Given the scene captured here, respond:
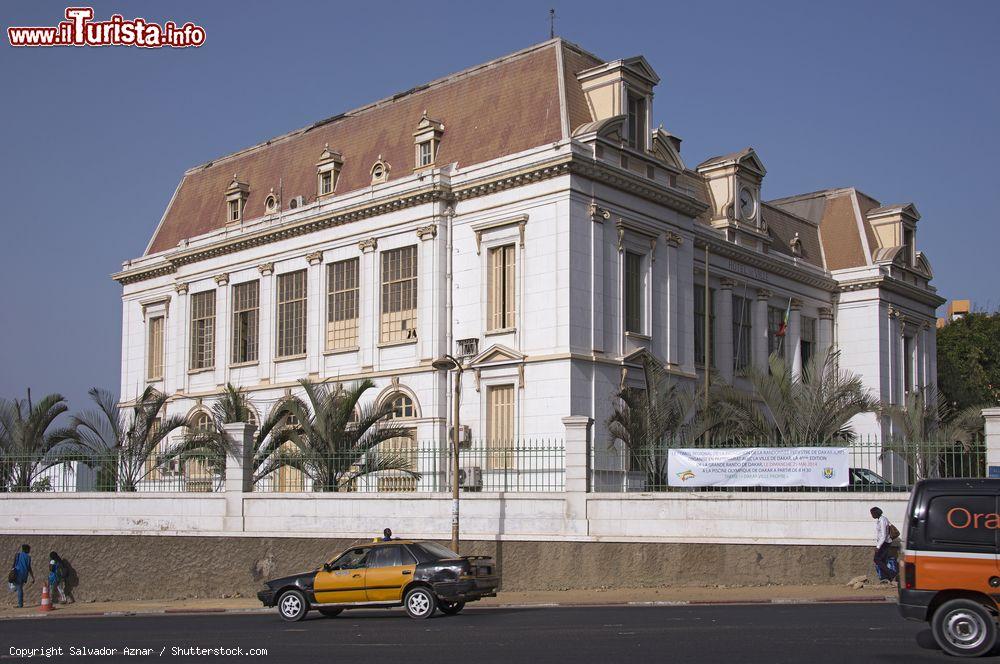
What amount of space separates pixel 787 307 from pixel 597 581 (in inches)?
1038

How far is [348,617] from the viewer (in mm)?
23156

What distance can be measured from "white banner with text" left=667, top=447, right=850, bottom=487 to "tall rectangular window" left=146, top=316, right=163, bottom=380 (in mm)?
30197

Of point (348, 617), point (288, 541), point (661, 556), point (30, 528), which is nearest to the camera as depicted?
point (348, 617)

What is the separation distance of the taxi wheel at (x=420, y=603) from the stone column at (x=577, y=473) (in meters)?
6.24

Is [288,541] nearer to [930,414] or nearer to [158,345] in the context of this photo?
[930,414]

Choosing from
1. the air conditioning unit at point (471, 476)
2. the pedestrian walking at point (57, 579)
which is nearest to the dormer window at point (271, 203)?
the air conditioning unit at point (471, 476)

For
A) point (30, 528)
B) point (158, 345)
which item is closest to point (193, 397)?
point (158, 345)

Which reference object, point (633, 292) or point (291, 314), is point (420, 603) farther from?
point (291, 314)

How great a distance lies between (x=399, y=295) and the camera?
40719 mm

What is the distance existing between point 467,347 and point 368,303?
4685 mm

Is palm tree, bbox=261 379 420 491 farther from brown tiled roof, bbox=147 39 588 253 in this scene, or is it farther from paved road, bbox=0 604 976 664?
brown tiled roof, bbox=147 39 588 253

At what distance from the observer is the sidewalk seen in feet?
74.9

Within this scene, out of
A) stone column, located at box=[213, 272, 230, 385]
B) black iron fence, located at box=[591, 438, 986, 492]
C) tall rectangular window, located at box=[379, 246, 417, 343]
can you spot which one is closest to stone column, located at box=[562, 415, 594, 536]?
black iron fence, located at box=[591, 438, 986, 492]

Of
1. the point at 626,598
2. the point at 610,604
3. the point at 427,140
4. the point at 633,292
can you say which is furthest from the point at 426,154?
the point at 610,604
